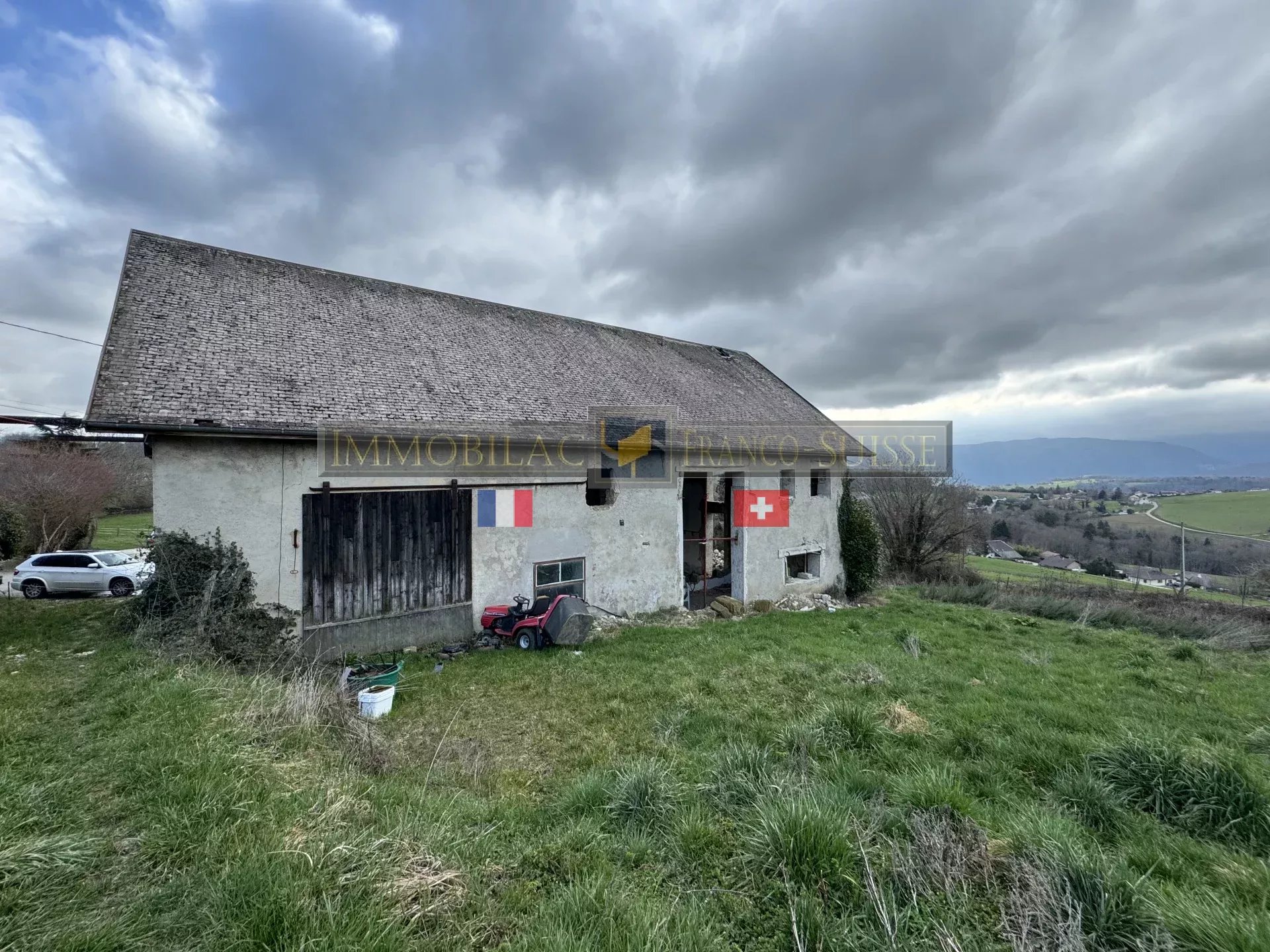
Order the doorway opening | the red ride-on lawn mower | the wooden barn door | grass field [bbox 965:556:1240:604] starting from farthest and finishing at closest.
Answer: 1. grass field [bbox 965:556:1240:604]
2. the doorway opening
3. the red ride-on lawn mower
4. the wooden barn door

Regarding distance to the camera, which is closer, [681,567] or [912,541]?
[681,567]

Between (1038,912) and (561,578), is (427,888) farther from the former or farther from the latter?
(561,578)

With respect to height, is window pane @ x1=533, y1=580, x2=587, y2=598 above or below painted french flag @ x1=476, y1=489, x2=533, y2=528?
below

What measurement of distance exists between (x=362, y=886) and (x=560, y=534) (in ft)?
25.2

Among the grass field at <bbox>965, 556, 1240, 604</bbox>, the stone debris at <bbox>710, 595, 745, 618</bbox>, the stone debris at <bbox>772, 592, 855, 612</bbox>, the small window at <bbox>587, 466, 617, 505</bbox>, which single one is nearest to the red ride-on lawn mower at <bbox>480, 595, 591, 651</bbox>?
the small window at <bbox>587, 466, 617, 505</bbox>

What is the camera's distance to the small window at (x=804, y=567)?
1418cm

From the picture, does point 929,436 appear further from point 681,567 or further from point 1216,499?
point 1216,499

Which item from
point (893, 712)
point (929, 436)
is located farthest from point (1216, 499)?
point (893, 712)

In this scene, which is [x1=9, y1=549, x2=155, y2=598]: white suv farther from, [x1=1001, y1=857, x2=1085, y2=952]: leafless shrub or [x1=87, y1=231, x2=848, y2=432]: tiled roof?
[x1=1001, y1=857, x2=1085, y2=952]: leafless shrub

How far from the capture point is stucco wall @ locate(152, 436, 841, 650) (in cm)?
704

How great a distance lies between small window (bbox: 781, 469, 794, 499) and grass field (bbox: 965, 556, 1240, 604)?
13421 millimetres

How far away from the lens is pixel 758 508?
12.9 metres

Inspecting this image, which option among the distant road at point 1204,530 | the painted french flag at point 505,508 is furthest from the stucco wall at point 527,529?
the distant road at point 1204,530

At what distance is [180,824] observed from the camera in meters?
2.65
